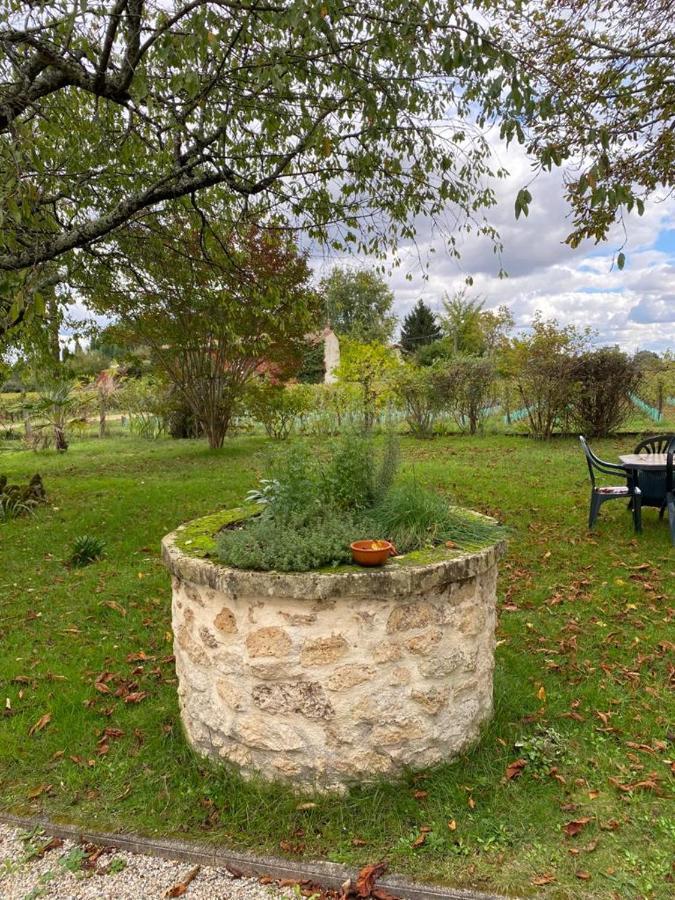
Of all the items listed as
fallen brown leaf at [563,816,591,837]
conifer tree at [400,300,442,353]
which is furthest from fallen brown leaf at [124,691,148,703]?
conifer tree at [400,300,442,353]

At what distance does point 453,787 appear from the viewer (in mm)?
2463

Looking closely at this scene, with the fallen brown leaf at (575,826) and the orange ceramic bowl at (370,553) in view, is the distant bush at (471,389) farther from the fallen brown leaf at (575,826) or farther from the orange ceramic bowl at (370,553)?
→ the fallen brown leaf at (575,826)

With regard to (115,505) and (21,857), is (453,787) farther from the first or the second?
(115,505)

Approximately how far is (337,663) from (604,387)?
11706mm

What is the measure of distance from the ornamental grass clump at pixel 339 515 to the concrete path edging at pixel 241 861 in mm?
1100

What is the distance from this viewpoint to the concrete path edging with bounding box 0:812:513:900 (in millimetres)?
1988

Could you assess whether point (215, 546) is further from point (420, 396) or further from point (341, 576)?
point (420, 396)

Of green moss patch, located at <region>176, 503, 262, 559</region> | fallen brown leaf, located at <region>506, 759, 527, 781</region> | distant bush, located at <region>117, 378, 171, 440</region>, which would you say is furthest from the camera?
distant bush, located at <region>117, 378, 171, 440</region>

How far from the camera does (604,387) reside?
12.2 meters

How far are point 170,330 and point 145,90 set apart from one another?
26.1 ft

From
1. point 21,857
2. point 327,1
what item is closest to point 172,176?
point 327,1

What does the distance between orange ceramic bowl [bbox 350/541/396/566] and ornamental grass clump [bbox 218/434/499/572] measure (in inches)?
3.6

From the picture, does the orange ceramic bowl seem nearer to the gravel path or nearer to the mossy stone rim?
the mossy stone rim

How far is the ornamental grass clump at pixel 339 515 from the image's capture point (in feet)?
8.28
